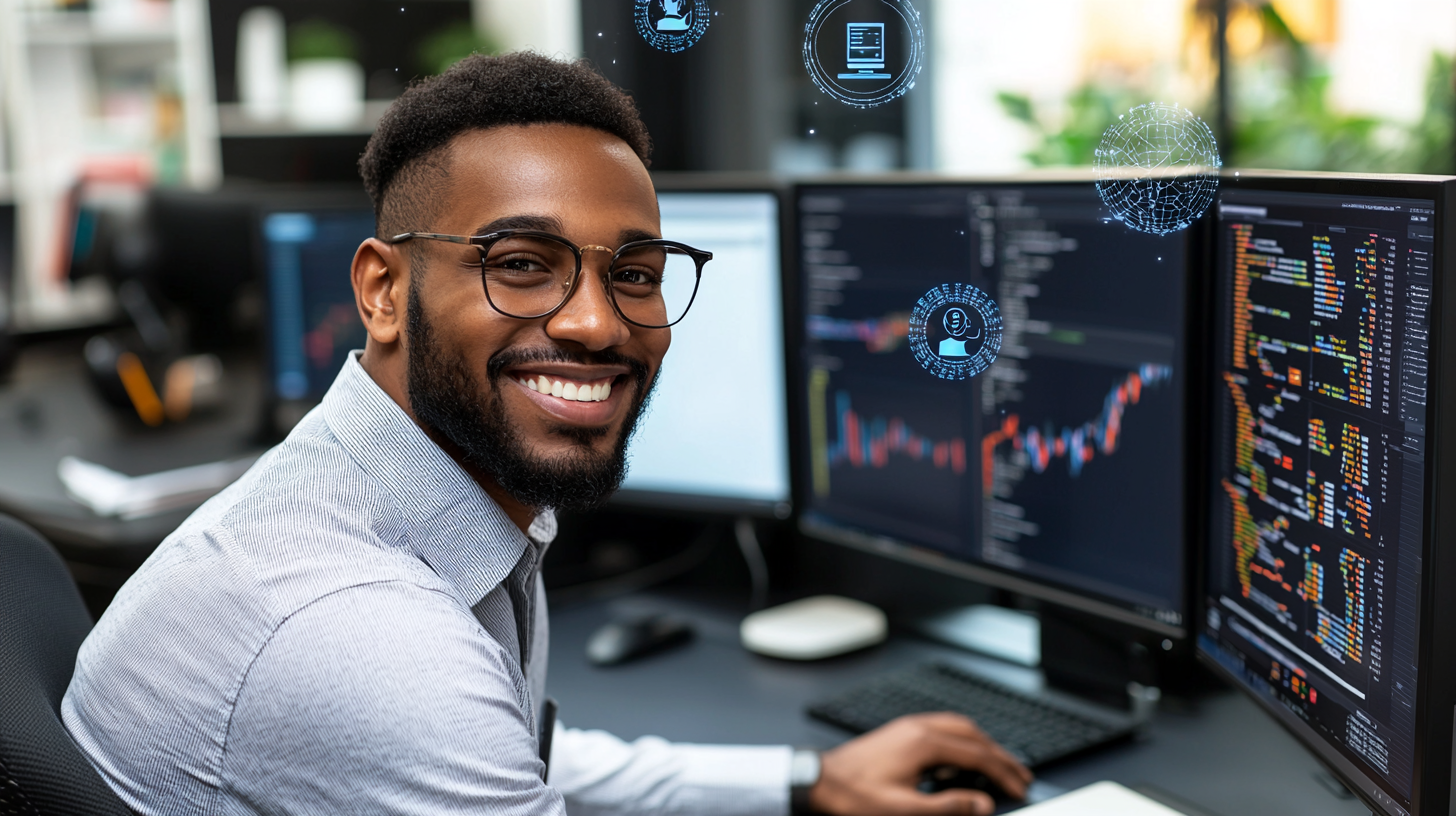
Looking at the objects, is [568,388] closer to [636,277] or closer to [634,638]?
[636,277]

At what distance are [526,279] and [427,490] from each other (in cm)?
15

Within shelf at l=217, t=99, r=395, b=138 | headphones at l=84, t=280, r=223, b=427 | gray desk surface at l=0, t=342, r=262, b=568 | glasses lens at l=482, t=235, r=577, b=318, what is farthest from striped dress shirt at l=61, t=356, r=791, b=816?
shelf at l=217, t=99, r=395, b=138

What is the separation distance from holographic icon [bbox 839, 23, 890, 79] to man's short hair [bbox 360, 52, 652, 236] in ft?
0.46

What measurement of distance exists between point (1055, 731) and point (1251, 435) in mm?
332

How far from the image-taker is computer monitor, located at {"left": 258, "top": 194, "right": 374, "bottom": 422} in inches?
74.4

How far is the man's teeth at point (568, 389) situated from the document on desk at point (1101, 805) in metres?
0.46

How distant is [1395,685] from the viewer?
66 cm

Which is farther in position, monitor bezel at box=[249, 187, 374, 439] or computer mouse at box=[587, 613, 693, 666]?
monitor bezel at box=[249, 187, 374, 439]

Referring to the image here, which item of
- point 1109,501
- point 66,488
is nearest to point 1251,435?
point 1109,501

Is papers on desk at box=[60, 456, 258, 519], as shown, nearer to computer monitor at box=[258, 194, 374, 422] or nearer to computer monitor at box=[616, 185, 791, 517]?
computer monitor at box=[258, 194, 374, 422]

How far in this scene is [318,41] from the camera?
11.0ft

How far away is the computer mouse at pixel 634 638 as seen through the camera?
128 cm

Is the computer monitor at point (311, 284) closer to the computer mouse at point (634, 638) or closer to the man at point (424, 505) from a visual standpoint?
the computer mouse at point (634, 638)

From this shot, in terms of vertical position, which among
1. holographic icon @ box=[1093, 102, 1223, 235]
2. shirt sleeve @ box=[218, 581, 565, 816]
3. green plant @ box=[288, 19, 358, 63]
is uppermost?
green plant @ box=[288, 19, 358, 63]
